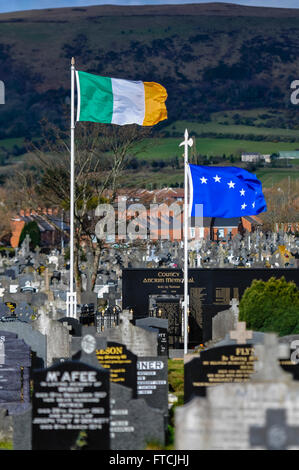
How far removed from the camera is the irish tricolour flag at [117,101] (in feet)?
67.5

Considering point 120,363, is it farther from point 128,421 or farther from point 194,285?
point 194,285

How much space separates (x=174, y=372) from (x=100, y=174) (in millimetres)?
16663

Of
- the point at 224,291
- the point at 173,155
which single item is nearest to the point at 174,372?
the point at 224,291

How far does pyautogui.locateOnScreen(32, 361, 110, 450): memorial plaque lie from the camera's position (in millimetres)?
11406

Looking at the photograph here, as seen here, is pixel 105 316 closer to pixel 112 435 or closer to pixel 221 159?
pixel 112 435

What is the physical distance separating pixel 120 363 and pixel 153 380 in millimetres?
937

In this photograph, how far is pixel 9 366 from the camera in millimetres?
16172

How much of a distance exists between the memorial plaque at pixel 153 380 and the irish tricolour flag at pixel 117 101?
694 cm

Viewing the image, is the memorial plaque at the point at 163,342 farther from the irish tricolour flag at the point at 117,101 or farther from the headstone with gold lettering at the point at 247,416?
the headstone with gold lettering at the point at 247,416

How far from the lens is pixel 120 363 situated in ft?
46.5

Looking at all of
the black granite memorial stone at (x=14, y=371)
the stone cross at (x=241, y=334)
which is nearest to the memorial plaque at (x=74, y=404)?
the stone cross at (x=241, y=334)

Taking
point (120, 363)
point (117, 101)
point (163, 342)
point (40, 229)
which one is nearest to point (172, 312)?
point (163, 342)
